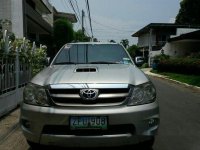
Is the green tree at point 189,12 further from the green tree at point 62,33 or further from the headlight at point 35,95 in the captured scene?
the headlight at point 35,95

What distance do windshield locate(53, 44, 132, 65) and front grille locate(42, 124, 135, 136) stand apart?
1.98m

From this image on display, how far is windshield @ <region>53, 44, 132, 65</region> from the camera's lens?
267 inches

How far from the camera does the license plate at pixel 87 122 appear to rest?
15.8 feet

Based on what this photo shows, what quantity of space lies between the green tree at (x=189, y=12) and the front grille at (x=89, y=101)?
54.9 meters

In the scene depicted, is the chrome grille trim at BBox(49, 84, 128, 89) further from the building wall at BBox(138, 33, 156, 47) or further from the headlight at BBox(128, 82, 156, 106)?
the building wall at BBox(138, 33, 156, 47)

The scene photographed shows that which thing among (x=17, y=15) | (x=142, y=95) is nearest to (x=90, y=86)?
(x=142, y=95)

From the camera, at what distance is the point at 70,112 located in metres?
4.82

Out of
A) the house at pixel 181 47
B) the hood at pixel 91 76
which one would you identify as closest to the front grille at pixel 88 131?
the hood at pixel 91 76

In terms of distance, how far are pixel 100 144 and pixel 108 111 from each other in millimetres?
403

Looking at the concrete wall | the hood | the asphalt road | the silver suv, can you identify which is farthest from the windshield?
the concrete wall

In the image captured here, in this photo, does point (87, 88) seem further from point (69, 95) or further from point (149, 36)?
point (149, 36)

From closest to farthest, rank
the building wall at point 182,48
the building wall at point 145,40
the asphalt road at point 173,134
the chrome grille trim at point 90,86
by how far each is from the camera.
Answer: the chrome grille trim at point 90,86 < the asphalt road at point 173,134 < the building wall at point 182,48 < the building wall at point 145,40

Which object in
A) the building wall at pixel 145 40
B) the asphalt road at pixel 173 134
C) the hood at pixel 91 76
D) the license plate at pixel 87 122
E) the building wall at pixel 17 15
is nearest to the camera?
the license plate at pixel 87 122

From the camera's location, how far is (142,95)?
506cm
